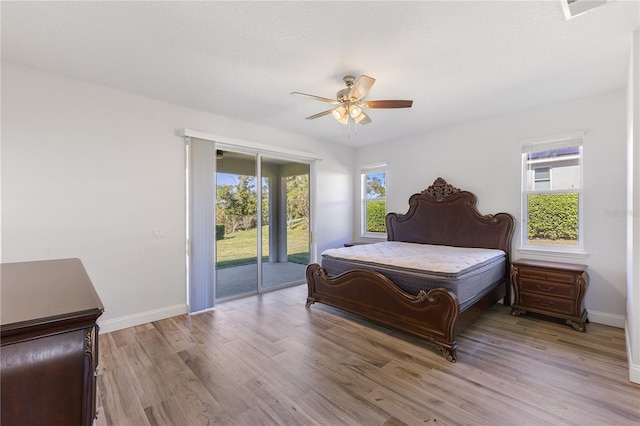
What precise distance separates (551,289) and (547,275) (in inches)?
6.1

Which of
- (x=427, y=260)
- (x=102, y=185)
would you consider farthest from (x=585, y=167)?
(x=102, y=185)

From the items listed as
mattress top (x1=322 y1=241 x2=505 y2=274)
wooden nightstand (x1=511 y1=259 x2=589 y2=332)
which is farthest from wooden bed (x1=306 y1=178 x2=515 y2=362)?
wooden nightstand (x1=511 y1=259 x2=589 y2=332)

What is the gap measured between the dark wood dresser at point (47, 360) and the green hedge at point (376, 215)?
4.93 meters

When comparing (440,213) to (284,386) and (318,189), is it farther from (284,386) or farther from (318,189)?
(284,386)

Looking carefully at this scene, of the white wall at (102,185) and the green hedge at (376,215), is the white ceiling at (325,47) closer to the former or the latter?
the white wall at (102,185)

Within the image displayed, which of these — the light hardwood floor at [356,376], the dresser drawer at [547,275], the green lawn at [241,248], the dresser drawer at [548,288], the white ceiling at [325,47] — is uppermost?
the white ceiling at [325,47]

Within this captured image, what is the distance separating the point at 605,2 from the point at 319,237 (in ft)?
14.2

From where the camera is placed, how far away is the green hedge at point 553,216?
346 cm

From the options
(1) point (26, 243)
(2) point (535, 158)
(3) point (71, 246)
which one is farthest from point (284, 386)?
(2) point (535, 158)

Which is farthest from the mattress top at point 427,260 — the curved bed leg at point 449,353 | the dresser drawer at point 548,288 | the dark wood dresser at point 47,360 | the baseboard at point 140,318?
the dark wood dresser at point 47,360

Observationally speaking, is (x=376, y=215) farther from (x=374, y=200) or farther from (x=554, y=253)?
(x=554, y=253)

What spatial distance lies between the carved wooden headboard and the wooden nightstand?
0.51 metres

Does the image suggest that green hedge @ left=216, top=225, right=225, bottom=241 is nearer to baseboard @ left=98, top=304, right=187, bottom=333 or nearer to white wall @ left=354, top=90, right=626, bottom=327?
baseboard @ left=98, top=304, right=187, bottom=333

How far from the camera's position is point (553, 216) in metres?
3.60
